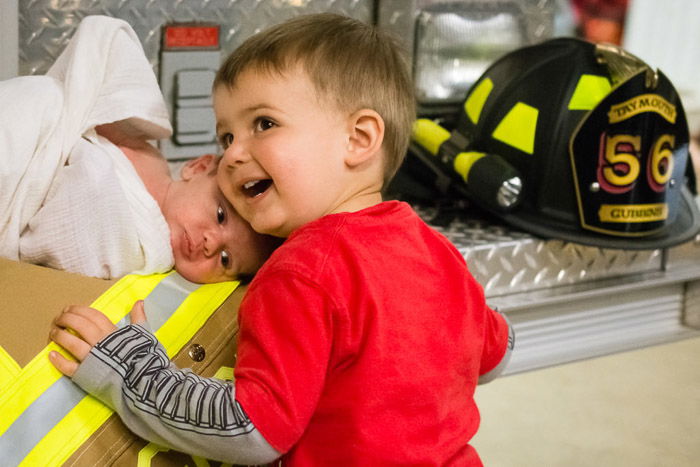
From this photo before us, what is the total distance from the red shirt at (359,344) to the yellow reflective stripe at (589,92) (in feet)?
3.73

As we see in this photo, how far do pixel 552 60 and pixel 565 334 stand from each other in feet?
2.31

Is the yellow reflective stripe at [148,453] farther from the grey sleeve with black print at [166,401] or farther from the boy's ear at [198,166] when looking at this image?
the boy's ear at [198,166]

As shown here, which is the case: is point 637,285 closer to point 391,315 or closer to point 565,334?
point 565,334

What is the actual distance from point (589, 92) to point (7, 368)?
1577 mm

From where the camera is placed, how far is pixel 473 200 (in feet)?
7.53

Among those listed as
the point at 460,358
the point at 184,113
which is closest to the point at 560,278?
the point at 184,113

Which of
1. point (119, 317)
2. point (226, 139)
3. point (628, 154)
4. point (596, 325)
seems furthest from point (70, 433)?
point (596, 325)

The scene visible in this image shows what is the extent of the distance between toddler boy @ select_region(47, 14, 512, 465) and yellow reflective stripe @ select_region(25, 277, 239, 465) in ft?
0.11

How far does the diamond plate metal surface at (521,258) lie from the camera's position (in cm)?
219

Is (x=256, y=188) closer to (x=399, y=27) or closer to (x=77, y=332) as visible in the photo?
(x=77, y=332)

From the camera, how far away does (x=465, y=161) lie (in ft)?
7.40

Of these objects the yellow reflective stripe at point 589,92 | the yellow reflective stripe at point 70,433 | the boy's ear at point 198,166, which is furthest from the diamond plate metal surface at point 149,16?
the yellow reflective stripe at point 70,433

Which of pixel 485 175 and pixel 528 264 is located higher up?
pixel 485 175

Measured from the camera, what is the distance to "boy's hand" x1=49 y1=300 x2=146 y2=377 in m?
1.07
